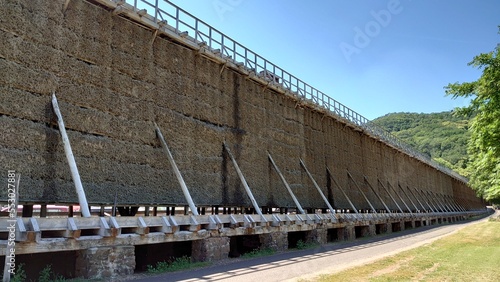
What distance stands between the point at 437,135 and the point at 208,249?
176139 millimetres

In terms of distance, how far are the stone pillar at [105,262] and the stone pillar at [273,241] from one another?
7.79m

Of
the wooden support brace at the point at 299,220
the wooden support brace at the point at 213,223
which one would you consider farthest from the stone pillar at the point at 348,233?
the wooden support brace at the point at 213,223

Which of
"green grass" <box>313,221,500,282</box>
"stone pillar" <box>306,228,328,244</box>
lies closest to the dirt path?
"green grass" <box>313,221,500,282</box>

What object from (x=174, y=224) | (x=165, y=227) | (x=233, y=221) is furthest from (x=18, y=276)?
(x=233, y=221)

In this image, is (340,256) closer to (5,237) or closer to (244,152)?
(244,152)

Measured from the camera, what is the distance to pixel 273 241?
57.9 ft

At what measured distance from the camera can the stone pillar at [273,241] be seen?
17.5m

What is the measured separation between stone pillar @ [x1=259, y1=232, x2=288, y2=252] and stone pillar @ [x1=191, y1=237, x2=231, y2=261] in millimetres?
3456

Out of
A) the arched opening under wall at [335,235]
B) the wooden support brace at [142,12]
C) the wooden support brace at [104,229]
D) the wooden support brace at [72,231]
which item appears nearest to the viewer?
the wooden support brace at [72,231]

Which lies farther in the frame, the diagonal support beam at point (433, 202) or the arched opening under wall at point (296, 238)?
the diagonal support beam at point (433, 202)

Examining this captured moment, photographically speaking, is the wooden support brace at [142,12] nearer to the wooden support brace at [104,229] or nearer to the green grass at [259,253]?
the wooden support brace at [104,229]

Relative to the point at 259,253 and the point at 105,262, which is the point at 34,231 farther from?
the point at 259,253

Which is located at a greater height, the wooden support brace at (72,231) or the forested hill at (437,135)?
the forested hill at (437,135)

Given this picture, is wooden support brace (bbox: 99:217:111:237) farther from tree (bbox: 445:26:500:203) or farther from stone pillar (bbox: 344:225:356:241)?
stone pillar (bbox: 344:225:356:241)
